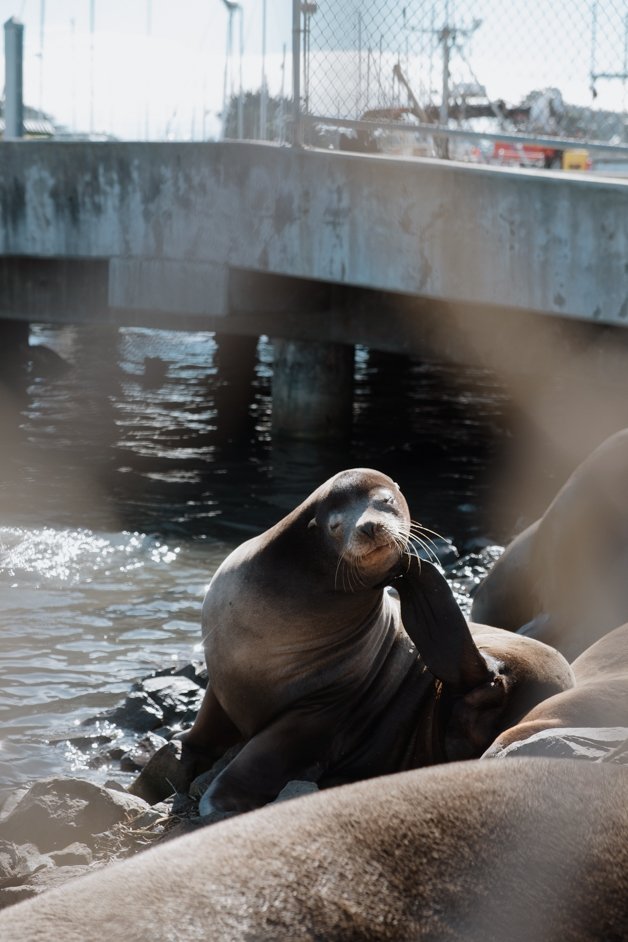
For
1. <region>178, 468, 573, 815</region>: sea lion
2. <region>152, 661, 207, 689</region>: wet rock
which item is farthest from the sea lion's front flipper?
<region>152, 661, 207, 689</region>: wet rock

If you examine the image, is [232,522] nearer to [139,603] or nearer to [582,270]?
[139,603]

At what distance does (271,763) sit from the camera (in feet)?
14.6

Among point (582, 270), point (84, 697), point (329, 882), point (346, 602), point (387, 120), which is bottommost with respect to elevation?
point (84, 697)

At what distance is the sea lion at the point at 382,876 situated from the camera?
63.8 inches

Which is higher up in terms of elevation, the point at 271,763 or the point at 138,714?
the point at 271,763

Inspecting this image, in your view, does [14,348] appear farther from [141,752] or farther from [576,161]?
[141,752]

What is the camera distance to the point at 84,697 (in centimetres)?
593

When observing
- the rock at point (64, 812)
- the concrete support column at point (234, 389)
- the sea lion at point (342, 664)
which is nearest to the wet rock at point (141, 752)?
the sea lion at point (342, 664)

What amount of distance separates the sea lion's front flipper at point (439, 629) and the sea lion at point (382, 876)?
2485mm

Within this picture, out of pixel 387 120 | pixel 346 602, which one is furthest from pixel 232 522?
pixel 346 602

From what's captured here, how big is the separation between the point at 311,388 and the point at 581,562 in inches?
256

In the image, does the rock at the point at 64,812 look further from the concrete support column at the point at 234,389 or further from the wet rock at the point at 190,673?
the concrete support column at the point at 234,389

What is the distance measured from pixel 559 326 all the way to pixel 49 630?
466 centimetres

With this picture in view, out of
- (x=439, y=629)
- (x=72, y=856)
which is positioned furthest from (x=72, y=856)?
(x=439, y=629)
